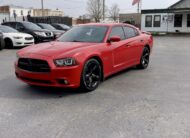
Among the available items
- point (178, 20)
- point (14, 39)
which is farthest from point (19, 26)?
point (178, 20)

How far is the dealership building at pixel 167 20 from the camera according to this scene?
2959cm

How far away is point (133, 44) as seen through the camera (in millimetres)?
7266

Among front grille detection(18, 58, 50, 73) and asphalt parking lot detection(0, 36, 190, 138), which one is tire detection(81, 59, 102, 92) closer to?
asphalt parking lot detection(0, 36, 190, 138)

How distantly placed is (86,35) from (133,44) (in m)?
1.58

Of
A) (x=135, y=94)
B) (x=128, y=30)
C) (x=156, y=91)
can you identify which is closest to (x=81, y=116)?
(x=135, y=94)

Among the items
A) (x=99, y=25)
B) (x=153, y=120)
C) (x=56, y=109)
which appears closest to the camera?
(x=153, y=120)

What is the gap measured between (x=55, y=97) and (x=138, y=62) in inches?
139

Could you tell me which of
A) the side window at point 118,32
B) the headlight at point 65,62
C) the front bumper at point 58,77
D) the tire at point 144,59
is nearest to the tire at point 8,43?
the tire at point 144,59

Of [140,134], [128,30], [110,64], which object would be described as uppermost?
[128,30]

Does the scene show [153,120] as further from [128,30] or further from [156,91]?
[128,30]

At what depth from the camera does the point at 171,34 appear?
1160 inches

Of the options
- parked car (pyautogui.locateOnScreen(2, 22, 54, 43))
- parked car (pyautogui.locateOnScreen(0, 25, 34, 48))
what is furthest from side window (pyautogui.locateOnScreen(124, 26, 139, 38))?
parked car (pyautogui.locateOnScreen(2, 22, 54, 43))

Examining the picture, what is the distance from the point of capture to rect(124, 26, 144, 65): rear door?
7122 mm

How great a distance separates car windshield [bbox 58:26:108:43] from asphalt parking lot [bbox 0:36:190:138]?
1.15 metres
